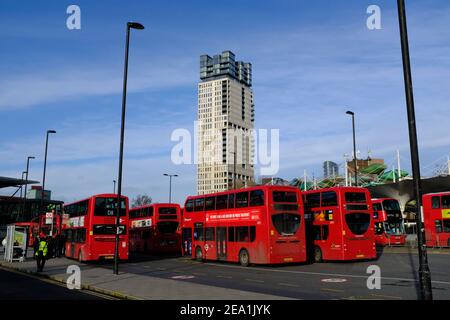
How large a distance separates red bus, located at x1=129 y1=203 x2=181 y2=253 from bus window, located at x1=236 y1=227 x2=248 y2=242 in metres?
11.3

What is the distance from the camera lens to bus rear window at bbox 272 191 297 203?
21898mm

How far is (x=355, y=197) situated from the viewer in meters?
23.5

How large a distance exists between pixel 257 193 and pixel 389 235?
767 inches

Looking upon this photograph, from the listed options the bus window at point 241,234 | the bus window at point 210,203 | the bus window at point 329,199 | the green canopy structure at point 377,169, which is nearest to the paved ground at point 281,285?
the bus window at point 241,234

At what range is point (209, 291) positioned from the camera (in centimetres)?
1273

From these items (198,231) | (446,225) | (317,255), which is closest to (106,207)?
(198,231)

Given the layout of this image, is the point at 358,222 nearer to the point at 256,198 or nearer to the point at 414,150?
the point at 256,198

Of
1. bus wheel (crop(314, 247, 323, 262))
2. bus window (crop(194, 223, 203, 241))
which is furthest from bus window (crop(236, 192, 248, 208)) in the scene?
bus wheel (crop(314, 247, 323, 262))

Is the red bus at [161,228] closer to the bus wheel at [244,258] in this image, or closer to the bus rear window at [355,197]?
the bus wheel at [244,258]

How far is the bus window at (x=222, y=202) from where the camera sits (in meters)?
24.9

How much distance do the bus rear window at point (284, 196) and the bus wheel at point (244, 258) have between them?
3.52 metres

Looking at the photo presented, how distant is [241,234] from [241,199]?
1.84 meters
